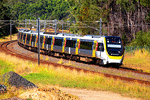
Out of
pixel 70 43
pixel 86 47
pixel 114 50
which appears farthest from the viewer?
pixel 70 43

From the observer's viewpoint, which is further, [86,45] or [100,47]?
[86,45]

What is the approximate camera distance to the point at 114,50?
25.5 m

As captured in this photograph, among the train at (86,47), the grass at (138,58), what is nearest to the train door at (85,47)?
the train at (86,47)

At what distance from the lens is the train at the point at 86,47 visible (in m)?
25.5

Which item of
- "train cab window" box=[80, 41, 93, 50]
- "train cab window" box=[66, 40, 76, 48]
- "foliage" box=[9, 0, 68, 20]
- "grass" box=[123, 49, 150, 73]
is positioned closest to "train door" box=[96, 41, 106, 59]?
"train cab window" box=[80, 41, 93, 50]

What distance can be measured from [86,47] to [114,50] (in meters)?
4.36

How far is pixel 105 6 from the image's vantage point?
5684cm

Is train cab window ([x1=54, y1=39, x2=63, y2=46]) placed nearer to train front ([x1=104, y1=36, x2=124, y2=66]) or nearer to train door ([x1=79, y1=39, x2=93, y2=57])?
train door ([x1=79, y1=39, x2=93, y2=57])

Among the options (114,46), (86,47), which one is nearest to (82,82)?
(114,46)

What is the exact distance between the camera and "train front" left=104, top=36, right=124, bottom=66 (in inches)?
992

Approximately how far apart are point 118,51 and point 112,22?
2970 cm

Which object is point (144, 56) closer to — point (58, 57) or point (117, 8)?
point (58, 57)

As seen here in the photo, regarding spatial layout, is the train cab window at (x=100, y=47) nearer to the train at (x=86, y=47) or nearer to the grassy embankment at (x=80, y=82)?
the train at (x=86, y=47)

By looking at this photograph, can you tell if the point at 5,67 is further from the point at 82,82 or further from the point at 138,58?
the point at 138,58
